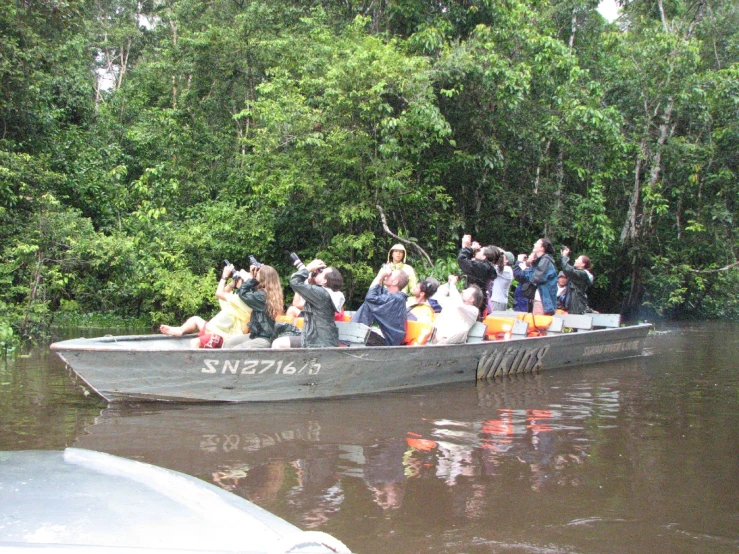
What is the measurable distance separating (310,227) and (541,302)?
6.31m

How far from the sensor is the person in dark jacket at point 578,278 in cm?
1061

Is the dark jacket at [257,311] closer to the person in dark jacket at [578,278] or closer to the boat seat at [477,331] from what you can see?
the boat seat at [477,331]

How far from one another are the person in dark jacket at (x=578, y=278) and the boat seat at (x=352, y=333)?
349 cm

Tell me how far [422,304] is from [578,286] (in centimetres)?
326

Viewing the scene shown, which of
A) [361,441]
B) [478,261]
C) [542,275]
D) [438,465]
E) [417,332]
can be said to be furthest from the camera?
[542,275]

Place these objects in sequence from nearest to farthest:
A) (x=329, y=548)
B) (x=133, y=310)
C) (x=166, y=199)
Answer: (x=329, y=548), (x=133, y=310), (x=166, y=199)

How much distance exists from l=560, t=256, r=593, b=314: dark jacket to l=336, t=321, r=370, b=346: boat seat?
12.3ft

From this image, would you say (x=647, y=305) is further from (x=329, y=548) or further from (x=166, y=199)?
(x=329, y=548)

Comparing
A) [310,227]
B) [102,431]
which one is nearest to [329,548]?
[102,431]

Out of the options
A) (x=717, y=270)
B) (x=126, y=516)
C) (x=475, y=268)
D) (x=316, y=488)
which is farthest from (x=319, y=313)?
(x=717, y=270)

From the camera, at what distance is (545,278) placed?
10.5 metres

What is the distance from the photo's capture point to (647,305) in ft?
65.0

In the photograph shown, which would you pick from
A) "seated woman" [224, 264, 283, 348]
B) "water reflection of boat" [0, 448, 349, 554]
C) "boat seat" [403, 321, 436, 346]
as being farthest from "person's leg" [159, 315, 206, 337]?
"water reflection of boat" [0, 448, 349, 554]

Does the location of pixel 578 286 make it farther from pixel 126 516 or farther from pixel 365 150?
pixel 126 516
